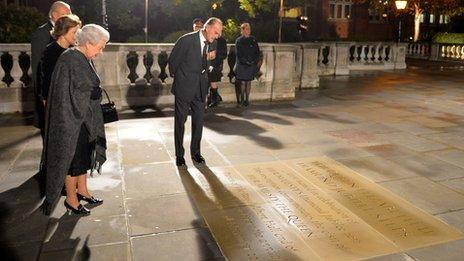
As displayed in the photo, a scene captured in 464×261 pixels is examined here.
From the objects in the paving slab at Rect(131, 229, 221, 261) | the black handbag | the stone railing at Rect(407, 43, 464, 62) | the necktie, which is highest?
the stone railing at Rect(407, 43, 464, 62)

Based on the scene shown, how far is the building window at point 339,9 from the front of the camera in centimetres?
3781

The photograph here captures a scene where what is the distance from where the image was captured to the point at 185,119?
607 cm

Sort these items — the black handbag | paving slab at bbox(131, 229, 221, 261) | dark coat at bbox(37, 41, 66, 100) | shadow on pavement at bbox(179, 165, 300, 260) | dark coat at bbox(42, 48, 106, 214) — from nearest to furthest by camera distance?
paving slab at bbox(131, 229, 221, 261) < shadow on pavement at bbox(179, 165, 300, 260) < dark coat at bbox(42, 48, 106, 214) < dark coat at bbox(37, 41, 66, 100) < the black handbag

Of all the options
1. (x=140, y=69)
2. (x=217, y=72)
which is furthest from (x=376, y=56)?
(x=140, y=69)

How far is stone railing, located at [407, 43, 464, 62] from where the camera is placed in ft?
79.4

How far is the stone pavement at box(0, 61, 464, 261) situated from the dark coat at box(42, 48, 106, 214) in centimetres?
53

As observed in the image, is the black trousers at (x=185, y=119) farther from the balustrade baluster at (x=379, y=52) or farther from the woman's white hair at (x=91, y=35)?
the balustrade baluster at (x=379, y=52)

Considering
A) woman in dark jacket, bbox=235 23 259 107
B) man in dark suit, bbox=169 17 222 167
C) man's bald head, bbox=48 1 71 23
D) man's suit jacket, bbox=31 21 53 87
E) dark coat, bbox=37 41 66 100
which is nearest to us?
dark coat, bbox=37 41 66 100

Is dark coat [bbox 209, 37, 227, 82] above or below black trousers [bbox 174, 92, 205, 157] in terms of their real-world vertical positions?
above

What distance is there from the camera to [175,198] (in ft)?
16.3

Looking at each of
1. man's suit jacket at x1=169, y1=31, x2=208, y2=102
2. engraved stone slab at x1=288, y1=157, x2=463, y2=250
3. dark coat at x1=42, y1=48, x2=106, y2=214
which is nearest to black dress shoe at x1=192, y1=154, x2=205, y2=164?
man's suit jacket at x1=169, y1=31, x2=208, y2=102

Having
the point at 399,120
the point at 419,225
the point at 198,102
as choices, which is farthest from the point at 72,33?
the point at 399,120

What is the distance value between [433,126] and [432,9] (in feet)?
96.0

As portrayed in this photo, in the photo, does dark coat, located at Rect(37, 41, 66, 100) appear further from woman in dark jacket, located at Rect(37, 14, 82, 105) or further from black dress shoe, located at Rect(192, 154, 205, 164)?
black dress shoe, located at Rect(192, 154, 205, 164)
